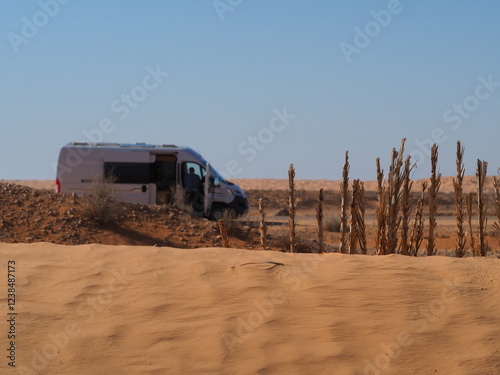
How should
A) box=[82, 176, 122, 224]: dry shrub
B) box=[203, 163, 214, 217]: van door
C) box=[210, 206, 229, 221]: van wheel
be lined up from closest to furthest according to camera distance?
box=[82, 176, 122, 224]: dry shrub → box=[203, 163, 214, 217]: van door → box=[210, 206, 229, 221]: van wheel

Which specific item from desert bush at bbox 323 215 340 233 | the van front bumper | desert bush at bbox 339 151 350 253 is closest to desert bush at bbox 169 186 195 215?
the van front bumper

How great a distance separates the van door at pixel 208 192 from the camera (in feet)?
67.9

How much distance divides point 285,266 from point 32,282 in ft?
8.65

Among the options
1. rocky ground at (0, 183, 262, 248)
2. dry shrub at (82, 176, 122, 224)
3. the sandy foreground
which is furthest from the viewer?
dry shrub at (82, 176, 122, 224)

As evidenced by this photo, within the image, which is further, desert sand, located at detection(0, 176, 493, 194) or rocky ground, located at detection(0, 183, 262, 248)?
desert sand, located at detection(0, 176, 493, 194)

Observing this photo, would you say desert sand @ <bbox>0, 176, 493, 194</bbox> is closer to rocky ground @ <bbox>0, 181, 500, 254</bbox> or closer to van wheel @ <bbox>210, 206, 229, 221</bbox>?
van wheel @ <bbox>210, 206, 229, 221</bbox>

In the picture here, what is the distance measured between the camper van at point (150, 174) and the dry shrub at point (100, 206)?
167 inches

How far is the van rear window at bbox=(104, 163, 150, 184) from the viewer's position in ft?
70.7

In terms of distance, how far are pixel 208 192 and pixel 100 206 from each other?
5.23 meters

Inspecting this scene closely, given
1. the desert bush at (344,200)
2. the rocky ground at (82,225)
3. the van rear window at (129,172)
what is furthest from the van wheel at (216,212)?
the desert bush at (344,200)

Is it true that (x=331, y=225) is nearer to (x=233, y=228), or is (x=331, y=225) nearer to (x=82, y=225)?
(x=233, y=228)

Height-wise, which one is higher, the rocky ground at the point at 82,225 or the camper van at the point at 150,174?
the camper van at the point at 150,174

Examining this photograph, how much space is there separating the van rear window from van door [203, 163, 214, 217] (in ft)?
6.40

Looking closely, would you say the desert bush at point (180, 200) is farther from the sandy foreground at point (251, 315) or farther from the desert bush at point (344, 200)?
the sandy foreground at point (251, 315)
